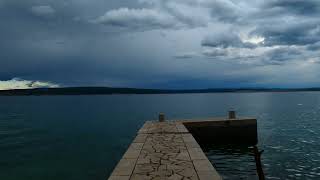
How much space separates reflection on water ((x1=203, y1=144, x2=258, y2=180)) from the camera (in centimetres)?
1573

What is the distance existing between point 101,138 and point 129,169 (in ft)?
72.0

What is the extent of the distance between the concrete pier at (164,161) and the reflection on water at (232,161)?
2.58 meters

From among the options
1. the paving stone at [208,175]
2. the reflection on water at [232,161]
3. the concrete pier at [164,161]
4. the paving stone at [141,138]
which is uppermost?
the paving stone at [208,175]

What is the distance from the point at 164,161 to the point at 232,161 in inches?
351

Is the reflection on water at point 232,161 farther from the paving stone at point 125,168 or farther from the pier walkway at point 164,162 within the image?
the paving stone at point 125,168

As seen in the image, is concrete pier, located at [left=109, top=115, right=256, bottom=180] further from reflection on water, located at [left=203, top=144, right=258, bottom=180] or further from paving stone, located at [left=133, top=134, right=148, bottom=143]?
reflection on water, located at [left=203, top=144, right=258, bottom=180]

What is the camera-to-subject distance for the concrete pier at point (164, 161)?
30.1 ft

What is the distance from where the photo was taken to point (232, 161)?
61.7ft

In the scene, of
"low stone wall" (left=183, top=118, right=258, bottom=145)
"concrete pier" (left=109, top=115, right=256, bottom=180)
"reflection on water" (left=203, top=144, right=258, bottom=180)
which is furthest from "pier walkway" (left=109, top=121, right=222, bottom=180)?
"low stone wall" (left=183, top=118, right=258, bottom=145)

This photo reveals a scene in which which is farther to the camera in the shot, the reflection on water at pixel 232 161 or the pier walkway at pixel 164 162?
the reflection on water at pixel 232 161

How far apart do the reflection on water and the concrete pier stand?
8.47 ft

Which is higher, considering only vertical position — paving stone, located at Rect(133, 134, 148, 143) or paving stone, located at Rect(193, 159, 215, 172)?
paving stone, located at Rect(193, 159, 215, 172)

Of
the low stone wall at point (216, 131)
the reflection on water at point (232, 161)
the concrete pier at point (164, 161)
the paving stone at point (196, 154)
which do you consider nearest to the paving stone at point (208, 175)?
the concrete pier at point (164, 161)

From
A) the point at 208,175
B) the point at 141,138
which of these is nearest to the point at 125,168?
the point at 208,175
